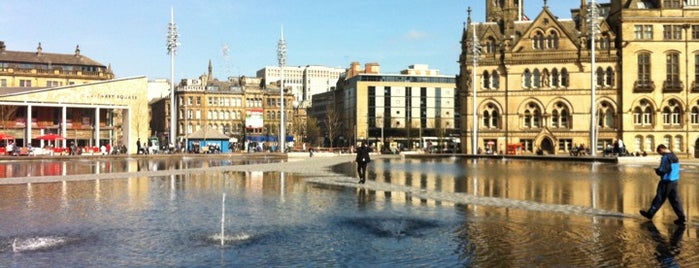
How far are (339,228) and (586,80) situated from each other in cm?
6759

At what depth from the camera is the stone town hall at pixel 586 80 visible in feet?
234

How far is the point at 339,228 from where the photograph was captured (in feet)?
44.6

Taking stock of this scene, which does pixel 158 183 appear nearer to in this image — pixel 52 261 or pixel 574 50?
pixel 52 261

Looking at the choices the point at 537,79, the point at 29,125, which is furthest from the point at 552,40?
the point at 29,125

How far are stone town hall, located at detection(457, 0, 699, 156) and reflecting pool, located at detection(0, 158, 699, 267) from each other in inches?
2116

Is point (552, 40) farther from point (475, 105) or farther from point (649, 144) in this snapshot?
point (649, 144)

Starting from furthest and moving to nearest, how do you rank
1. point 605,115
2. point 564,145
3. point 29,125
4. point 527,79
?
point 29,125, point 527,79, point 564,145, point 605,115

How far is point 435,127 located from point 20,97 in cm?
8431

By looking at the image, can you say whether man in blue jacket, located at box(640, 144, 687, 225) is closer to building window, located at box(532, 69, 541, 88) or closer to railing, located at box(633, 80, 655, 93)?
railing, located at box(633, 80, 655, 93)

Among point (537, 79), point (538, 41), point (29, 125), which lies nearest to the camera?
point (537, 79)

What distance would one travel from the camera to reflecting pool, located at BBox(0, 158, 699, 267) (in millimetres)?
10305

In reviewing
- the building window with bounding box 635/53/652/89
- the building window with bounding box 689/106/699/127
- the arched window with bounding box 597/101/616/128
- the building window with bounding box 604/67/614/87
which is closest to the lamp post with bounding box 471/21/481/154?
the arched window with bounding box 597/101/616/128

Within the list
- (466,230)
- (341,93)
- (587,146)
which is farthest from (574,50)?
(341,93)

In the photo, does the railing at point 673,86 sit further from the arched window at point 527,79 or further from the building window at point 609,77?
the arched window at point 527,79
